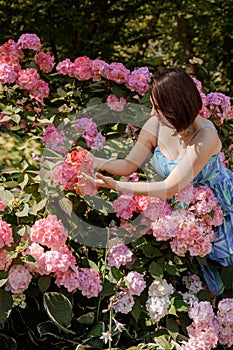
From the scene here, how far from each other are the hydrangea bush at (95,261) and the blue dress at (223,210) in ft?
0.18

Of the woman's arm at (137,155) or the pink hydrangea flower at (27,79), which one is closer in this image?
the woman's arm at (137,155)

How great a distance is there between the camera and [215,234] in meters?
2.60

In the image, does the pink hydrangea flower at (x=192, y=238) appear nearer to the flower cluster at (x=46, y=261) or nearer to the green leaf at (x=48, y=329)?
the flower cluster at (x=46, y=261)

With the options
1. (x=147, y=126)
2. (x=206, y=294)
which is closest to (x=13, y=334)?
(x=206, y=294)

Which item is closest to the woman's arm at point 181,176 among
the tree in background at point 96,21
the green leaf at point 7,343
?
the green leaf at point 7,343

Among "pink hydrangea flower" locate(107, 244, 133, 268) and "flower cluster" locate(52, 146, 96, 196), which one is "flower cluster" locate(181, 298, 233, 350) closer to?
"pink hydrangea flower" locate(107, 244, 133, 268)

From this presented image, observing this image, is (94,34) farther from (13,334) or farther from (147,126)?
(13,334)

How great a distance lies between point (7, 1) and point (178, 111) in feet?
10.3

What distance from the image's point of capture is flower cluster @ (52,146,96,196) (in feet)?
7.40

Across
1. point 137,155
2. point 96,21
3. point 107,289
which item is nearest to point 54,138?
point 137,155

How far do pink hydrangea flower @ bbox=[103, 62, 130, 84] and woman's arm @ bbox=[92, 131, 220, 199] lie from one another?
0.78 metres

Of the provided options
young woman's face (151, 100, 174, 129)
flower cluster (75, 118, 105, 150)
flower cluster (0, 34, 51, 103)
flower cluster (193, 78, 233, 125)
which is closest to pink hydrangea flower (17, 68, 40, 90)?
Result: flower cluster (0, 34, 51, 103)

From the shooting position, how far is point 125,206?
2.46 meters

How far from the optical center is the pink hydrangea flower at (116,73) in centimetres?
304
